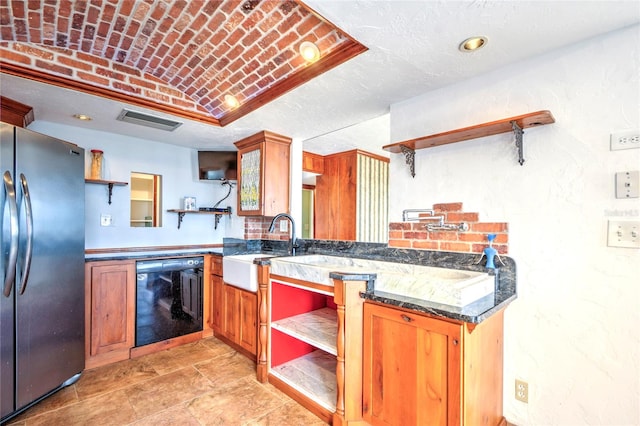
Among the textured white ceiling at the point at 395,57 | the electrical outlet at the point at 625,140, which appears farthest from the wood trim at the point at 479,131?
the textured white ceiling at the point at 395,57

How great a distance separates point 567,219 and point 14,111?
364 cm

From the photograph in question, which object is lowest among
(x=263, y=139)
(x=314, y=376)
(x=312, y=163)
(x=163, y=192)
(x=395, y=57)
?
(x=314, y=376)

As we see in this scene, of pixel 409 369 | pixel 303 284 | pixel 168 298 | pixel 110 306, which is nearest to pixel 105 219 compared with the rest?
pixel 110 306

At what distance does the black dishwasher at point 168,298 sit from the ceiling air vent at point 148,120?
1.24m

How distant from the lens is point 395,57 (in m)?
1.62

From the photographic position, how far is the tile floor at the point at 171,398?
1.85 m

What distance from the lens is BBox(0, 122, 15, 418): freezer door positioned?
1.71 metres

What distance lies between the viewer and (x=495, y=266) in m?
1.71

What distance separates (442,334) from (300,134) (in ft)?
7.40

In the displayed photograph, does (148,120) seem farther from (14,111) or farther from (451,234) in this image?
(451,234)

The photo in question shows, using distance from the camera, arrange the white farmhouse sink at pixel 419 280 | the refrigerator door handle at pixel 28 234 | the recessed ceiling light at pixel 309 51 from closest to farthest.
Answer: the white farmhouse sink at pixel 419 280 < the recessed ceiling light at pixel 309 51 < the refrigerator door handle at pixel 28 234

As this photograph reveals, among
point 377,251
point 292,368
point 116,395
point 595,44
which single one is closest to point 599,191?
point 595,44

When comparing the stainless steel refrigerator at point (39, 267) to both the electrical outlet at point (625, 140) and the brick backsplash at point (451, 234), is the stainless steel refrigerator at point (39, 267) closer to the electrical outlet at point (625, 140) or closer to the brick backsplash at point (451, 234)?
the brick backsplash at point (451, 234)

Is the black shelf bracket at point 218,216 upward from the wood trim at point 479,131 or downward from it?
downward
